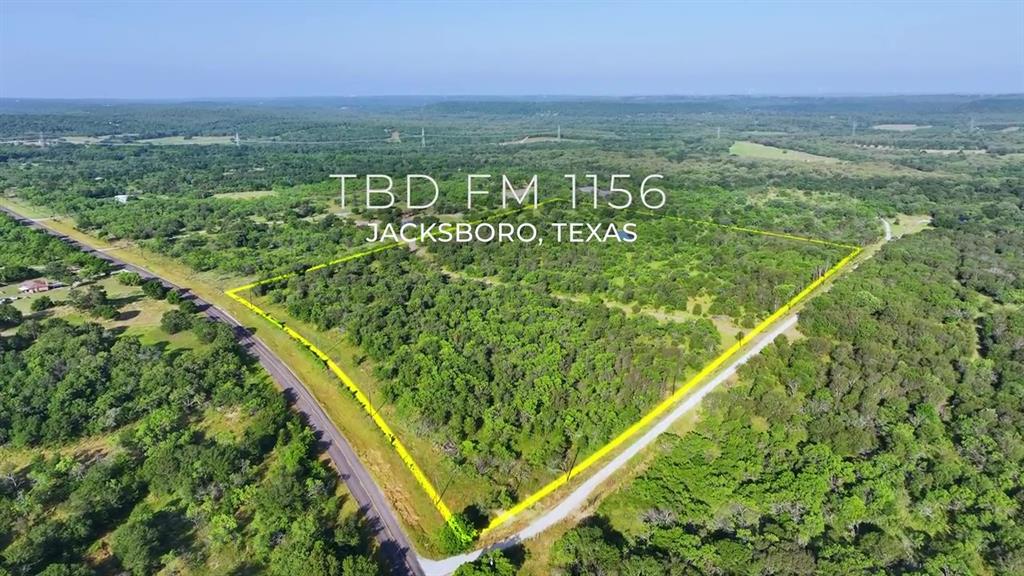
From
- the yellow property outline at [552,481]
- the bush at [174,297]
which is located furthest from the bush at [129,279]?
the yellow property outline at [552,481]

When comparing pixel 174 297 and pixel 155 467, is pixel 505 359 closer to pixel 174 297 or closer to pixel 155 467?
pixel 155 467

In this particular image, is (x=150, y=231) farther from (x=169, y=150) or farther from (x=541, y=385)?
(x=169, y=150)

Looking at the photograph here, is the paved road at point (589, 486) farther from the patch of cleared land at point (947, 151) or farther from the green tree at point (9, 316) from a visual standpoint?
the patch of cleared land at point (947, 151)

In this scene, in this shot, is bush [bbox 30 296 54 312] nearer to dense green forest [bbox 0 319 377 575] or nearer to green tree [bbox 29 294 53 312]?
green tree [bbox 29 294 53 312]

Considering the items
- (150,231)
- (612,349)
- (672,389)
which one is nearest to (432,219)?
(150,231)

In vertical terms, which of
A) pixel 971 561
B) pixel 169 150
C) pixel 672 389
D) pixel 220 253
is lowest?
pixel 971 561

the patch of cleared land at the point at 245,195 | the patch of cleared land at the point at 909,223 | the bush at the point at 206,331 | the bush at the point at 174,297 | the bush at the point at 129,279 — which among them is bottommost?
the bush at the point at 206,331

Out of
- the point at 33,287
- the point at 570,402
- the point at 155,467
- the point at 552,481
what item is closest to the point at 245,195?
the point at 33,287
